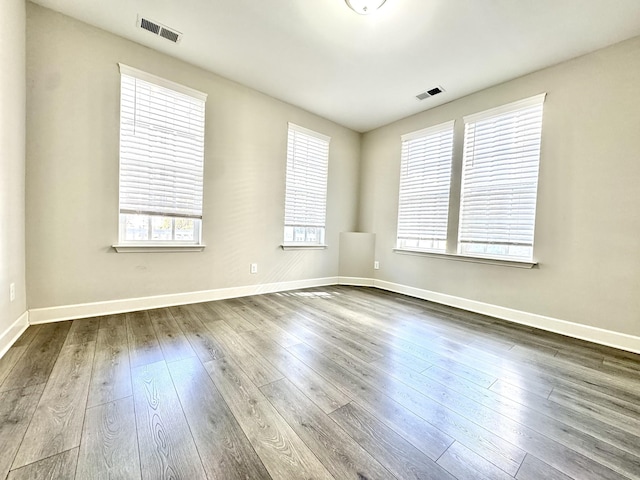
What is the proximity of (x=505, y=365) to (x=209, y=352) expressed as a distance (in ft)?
7.32

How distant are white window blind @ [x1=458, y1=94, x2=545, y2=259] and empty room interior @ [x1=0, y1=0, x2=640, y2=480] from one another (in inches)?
1.1

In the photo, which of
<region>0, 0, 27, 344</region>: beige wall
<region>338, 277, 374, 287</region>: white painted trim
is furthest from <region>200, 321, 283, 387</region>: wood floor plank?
<region>338, 277, 374, 287</region>: white painted trim

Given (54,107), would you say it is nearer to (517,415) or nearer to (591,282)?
(517,415)

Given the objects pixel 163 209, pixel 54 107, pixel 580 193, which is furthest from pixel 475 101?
pixel 54 107

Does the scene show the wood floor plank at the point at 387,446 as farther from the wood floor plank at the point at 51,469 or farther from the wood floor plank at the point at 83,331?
the wood floor plank at the point at 83,331

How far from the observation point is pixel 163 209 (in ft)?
9.34

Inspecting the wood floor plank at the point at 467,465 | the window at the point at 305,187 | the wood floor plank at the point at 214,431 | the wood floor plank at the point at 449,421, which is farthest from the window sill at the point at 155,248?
the wood floor plank at the point at 467,465

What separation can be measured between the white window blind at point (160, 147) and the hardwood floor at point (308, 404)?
1.26 metres

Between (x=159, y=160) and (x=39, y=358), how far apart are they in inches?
78.3

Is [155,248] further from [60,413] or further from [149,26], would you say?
[149,26]

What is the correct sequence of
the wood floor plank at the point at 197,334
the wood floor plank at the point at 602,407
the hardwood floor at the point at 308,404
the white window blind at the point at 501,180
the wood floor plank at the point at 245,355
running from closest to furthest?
the hardwood floor at the point at 308,404, the wood floor plank at the point at 602,407, the wood floor plank at the point at 245,355, the wood floor plank at the point at 197,334, the white window blind at the point at 501,180

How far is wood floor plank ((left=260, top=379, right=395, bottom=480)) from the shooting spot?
101 cm

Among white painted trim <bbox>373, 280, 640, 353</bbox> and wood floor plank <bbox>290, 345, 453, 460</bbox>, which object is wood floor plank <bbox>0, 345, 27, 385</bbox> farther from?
white painted trim <bbox>373, 280, 640, 353</bbox>

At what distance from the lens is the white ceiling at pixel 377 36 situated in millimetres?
2088
